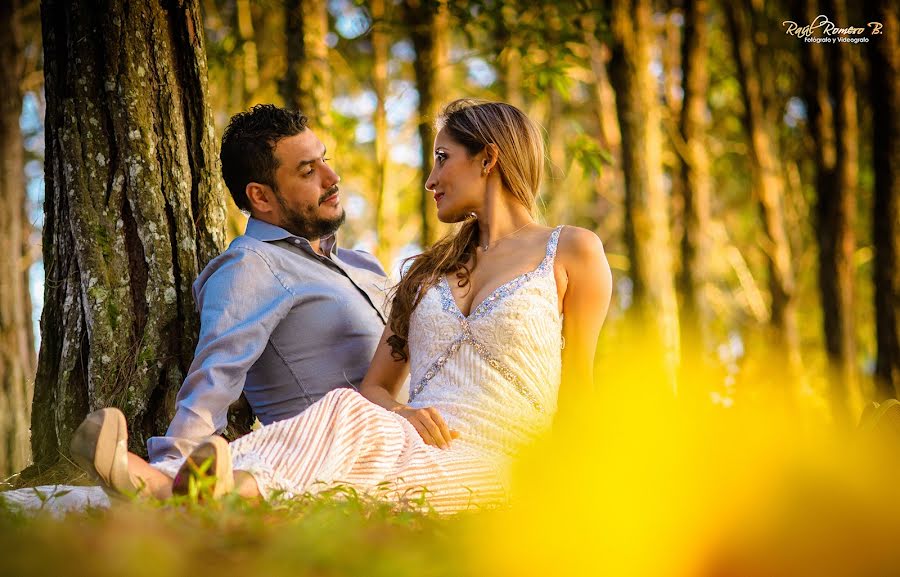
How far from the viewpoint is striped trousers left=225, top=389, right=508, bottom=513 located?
10.4 ft

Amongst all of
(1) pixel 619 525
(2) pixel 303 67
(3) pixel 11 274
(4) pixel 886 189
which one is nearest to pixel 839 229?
(4) pixel 886 189

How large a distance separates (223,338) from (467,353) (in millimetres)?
1019

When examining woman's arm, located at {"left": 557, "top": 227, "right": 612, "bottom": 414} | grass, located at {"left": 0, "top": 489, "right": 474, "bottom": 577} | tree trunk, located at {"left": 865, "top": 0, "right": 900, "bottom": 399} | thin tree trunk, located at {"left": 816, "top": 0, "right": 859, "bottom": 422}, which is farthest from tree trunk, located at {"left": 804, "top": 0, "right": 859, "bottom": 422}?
grass, located at {"left": 0, "top": 489, "right": 474, "bottom": 577}

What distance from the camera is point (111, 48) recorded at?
4.33 meters

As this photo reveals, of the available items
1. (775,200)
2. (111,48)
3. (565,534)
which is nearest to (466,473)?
(565,534)

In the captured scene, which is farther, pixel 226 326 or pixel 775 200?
pixel 775 200

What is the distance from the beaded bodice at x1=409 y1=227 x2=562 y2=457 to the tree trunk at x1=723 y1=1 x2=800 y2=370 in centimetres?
846

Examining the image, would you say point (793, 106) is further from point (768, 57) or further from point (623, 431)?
point (623, 431)

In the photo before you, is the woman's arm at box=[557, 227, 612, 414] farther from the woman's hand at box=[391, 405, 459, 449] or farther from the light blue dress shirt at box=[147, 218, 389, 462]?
the light blue dress shirt at box=[147, 218, 389, 462]

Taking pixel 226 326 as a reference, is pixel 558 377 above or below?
below

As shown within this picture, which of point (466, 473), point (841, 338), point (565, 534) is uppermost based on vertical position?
point (565, 534)

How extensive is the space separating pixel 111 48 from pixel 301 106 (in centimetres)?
373

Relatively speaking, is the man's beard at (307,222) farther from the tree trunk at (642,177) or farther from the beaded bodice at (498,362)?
the tree trunk at (642,177)

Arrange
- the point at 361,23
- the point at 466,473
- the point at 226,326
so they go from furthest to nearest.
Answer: the point at 361,23
the point at 226,326
the point at 466,473
